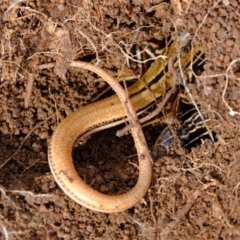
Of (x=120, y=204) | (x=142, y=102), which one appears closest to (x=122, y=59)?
(x=142, y=102)

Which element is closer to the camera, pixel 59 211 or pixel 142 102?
pixel 59 211

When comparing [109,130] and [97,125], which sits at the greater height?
[97,125]

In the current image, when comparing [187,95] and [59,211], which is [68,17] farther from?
[59,211]

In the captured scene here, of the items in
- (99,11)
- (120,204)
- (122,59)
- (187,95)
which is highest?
(99,11)

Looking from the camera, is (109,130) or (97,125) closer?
(97,125)
